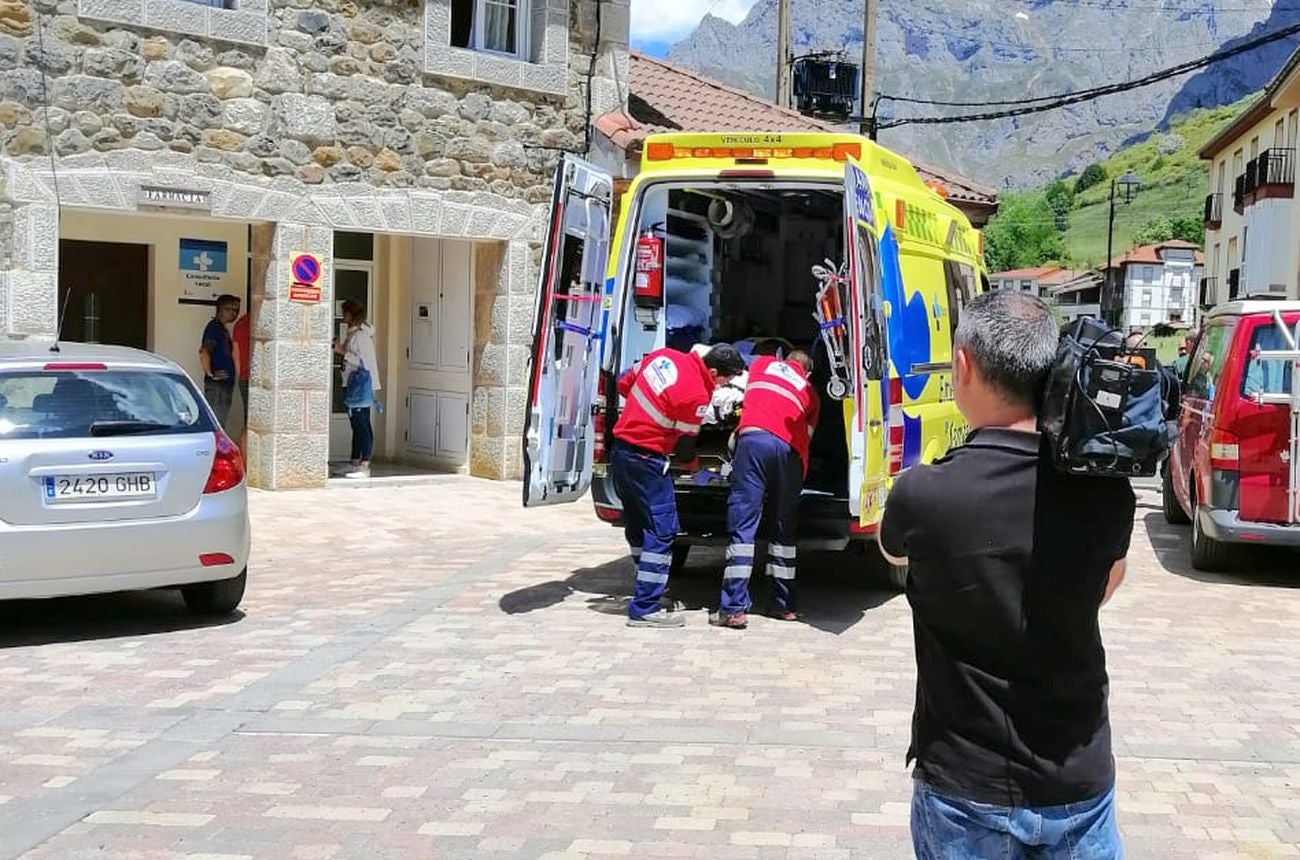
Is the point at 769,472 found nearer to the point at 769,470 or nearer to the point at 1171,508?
the point at 769,470

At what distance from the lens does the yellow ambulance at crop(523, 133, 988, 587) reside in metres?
7.74

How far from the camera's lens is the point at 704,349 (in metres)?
8.05

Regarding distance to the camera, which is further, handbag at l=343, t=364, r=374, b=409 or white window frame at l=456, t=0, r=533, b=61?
handbag at l=343, t=364, r=374, b=409

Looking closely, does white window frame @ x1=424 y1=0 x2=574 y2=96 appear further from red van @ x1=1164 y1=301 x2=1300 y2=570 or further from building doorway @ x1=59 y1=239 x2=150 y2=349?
red van @ x1=1164 y1=301 x2=1300 y2=570

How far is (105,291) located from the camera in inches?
527

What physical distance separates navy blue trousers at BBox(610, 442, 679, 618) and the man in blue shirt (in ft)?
19.7

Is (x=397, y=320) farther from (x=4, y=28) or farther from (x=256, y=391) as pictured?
(x=4, y=28)

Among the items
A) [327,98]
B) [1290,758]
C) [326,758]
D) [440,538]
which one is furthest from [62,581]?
[327,98]

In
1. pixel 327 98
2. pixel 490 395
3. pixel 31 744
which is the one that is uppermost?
pixel 327 98

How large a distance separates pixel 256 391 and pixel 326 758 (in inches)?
299

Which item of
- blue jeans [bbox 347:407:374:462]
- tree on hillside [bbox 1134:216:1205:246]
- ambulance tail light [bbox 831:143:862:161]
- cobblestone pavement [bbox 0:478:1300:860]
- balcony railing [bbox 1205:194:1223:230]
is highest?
tree on hillside [bbox 1134:216:1205:246]

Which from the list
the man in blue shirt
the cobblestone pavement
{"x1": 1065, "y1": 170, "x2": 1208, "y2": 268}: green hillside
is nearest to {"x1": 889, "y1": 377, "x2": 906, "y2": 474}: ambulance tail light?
the cobblestone pavement

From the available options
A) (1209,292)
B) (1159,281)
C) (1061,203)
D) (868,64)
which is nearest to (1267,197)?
(1209,292)

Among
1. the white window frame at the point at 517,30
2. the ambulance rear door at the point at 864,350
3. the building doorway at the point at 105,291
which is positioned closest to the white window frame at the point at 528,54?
the white window frame at the point at 517,30
